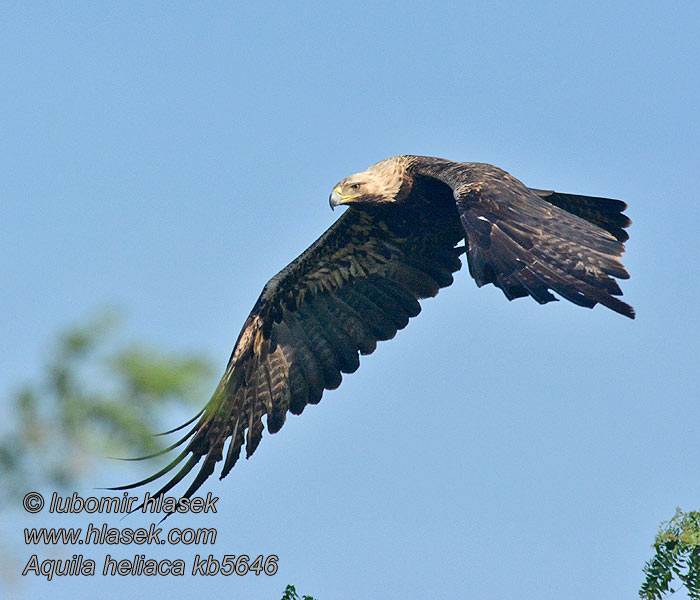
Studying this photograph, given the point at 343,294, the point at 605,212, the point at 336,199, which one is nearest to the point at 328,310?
the point at 343,294

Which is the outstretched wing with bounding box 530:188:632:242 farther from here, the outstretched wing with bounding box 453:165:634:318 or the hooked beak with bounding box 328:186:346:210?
the hooked beak with bounding box 328:186:346:210

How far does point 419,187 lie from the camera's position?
1092 cm

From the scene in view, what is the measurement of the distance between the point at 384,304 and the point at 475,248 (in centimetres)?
364

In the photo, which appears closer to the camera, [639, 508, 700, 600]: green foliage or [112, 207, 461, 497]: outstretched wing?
[639, 508, 700, 600]: green foliage

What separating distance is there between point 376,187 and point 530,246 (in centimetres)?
295

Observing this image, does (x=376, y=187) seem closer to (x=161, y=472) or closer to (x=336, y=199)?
(x=336, y=199)

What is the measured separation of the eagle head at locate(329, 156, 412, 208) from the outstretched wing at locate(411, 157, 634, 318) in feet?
4.44

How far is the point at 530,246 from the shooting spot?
8281 mm

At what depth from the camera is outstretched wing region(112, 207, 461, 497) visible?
11508 mm

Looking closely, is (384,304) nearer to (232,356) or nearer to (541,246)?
(232,356)

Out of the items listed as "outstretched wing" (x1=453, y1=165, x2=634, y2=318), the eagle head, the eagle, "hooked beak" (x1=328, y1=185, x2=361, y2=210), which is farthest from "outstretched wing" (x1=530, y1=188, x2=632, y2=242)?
"hooked beak" (x1=328, y1=185, x2=361, y2=210)

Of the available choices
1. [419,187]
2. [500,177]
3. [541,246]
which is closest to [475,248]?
[541,246]

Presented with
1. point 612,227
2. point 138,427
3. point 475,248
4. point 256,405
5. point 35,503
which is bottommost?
point 35,503

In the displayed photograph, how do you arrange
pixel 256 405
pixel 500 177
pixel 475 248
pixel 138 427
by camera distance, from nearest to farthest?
pixel 138 427 < pixel 475 248 < pixel 500 177 < pixel 256 405
